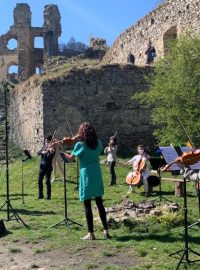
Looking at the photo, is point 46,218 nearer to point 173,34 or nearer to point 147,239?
point 147,239

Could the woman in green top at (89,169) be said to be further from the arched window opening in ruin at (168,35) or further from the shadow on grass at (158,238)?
the arched window opening in ruin at (168,35)

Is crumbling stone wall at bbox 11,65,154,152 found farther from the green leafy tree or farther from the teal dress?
the teal dress

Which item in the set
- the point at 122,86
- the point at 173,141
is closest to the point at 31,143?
the point at 122,86

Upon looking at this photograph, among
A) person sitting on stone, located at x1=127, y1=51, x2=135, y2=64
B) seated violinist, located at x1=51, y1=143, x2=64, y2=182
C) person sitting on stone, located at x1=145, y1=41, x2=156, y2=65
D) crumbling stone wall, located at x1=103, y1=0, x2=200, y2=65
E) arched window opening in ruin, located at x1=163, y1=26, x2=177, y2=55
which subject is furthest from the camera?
person sitting on stone, located at x1=127, y1=51, x2=135, y2=64

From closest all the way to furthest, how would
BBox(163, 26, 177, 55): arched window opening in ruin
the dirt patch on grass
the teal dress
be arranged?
the dirt patch on grass < the teal dress < BBox(163, 26, 177, 55): arched window opening in ruin

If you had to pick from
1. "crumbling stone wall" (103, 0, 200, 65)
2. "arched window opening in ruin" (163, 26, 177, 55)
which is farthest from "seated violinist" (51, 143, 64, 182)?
"arched window opening in ruin" (163, 26, 177, 55)

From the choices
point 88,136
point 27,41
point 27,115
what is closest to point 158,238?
point 88,136

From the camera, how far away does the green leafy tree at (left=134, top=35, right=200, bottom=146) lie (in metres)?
15.3

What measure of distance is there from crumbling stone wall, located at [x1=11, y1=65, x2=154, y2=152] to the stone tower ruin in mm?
24177

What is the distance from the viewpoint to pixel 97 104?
2028 cm

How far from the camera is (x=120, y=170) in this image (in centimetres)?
1711

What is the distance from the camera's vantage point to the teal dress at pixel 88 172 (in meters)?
7.34

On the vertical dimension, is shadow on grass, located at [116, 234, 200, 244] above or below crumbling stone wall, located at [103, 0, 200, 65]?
below

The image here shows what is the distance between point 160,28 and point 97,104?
23.5 ft
